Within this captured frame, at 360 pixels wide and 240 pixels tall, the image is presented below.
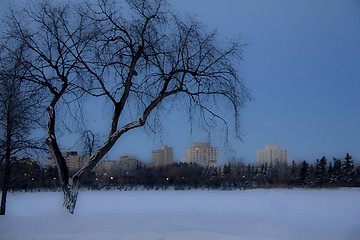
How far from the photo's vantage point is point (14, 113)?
972 centimetres

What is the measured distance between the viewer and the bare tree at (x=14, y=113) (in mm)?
8055

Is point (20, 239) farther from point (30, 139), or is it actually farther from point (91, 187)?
point (91, 187)

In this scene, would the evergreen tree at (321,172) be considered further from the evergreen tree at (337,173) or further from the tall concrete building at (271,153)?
the tall concrete building at (271,153)

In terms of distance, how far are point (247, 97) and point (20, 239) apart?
206 inches

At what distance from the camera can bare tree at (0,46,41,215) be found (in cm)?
805

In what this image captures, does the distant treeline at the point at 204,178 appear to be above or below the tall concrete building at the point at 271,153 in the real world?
below

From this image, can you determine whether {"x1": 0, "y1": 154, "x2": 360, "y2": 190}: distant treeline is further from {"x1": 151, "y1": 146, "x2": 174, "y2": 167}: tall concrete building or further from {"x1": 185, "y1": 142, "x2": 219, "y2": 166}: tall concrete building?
{"x1": 185, "y1": 142, "x2": 219, "y2": 166}: tall concrete building

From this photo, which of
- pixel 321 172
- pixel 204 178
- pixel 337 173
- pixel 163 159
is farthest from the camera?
pixel 163 159

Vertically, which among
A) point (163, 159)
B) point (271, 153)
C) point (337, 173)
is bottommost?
point (337, 173)

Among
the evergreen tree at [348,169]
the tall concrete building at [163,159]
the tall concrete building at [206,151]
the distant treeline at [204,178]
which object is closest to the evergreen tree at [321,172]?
the distant treeline at [204,178]

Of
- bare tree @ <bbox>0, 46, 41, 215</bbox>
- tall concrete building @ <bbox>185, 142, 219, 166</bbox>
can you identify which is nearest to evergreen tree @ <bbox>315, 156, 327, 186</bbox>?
tall concrete building @ <bbox>185, 142, 219, 166</bbox>

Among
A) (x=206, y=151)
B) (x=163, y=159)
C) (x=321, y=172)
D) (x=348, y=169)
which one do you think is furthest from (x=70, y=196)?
(x=163, y=159)

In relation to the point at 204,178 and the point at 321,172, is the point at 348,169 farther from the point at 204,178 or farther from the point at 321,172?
the point at 204,178

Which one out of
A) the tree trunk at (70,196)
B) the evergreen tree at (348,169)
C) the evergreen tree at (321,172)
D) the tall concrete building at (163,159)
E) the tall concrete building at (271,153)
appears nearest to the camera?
the tree trunk at (70,196)
